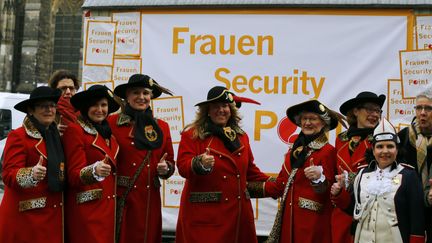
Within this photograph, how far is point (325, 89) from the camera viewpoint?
6.71m

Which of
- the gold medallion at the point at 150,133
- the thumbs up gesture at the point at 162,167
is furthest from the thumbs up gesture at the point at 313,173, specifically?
the gold medallion at the point at 150,133

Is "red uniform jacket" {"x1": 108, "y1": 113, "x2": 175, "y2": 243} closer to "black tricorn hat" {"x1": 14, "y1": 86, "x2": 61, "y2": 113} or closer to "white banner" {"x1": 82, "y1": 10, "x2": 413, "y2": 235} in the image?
"black tricorn hat" {"x1": 14, "y1": 86, "x2": 61, "y2": 113}

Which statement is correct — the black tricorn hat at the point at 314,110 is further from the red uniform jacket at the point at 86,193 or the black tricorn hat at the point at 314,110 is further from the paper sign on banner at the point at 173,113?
the paper sign on banner at the point at 173,113

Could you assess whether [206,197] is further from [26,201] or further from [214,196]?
[26,201]

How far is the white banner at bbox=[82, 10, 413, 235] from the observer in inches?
261

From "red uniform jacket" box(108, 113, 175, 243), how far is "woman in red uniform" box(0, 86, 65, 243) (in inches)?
27.4

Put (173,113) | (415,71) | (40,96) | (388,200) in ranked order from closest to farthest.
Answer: (388,200)
(40,96)
(415,71)
(173,113)

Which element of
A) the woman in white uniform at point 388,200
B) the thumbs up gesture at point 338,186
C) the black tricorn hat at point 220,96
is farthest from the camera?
the black tricorn hat at point 220,96

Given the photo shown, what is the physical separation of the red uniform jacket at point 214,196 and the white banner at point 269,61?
4.97 ft

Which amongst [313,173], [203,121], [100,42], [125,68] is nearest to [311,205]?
[313,173]

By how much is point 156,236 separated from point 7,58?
24869 mm

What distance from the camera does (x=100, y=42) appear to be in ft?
23.4

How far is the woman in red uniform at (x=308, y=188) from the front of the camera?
5.07 meters

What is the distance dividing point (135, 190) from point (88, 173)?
2.40 ft
